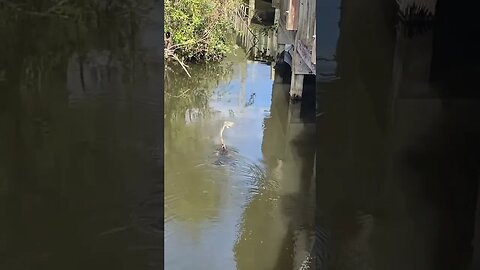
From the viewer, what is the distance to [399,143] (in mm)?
2916

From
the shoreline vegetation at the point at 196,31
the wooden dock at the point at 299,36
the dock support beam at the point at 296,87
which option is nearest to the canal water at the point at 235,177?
the dock support beam at the point at 296,87

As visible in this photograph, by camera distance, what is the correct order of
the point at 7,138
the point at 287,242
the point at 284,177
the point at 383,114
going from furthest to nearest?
the point at 284,177 → the point at 287,242 → the point at 383,114 → the point at 7,138

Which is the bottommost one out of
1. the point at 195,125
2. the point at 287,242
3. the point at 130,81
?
the point at 287,242

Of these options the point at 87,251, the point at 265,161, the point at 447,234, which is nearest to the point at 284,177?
the point at 265,161

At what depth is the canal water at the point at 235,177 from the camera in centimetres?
562

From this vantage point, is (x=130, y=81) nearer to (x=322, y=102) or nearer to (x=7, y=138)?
(x=7, y=138)

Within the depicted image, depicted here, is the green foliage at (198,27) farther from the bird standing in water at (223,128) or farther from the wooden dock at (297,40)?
the bird standing in water at (223,128)

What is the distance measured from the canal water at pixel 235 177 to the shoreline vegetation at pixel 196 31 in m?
0.52

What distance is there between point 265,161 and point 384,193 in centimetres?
478

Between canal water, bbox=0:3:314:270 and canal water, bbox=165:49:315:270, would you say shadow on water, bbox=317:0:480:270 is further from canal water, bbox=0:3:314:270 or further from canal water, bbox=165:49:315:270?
canal water, bbox=165:49:315:270

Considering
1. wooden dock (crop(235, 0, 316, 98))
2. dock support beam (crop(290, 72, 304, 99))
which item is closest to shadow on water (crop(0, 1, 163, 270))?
wooden dock (crop(235, 0, 316, 98))

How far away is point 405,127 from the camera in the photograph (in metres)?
2.90

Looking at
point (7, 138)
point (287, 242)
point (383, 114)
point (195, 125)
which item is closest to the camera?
point (7, 138)

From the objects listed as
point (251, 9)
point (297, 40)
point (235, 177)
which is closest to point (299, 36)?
point (297, 40)
